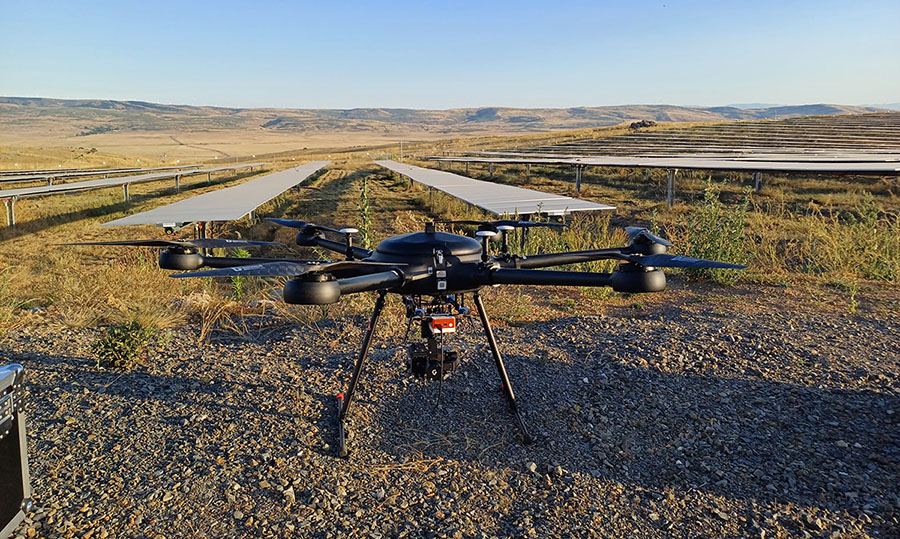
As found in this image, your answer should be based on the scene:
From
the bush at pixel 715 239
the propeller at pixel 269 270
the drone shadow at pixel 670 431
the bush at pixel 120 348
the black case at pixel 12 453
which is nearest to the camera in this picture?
the propeller at pixel 269 270

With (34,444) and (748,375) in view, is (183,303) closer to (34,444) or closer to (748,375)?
(34,444)

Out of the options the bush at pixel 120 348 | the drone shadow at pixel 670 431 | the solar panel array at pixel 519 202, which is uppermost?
the solar panel array at pixel 519 202

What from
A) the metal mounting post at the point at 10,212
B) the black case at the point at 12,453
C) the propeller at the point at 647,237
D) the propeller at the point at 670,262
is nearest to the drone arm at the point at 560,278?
the propeller at the point at 670,262

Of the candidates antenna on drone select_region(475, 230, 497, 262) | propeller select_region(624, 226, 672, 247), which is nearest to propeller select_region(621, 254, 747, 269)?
propeller select_region(624, 226, 672, 247)

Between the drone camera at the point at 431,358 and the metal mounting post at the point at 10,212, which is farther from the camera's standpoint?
the metal mounting post at the point at 10,212

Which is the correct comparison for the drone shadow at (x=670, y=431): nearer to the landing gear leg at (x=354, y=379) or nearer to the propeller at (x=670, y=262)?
the landing gear leg at (x=354, y=379)

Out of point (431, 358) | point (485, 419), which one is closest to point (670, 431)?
point (485, 419)
